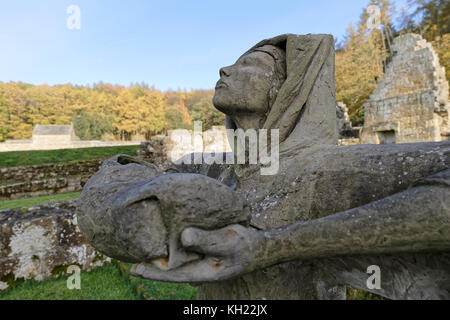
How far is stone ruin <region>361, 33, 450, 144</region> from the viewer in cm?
1477

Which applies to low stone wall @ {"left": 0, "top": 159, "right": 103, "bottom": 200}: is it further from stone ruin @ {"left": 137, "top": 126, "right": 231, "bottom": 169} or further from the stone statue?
the stone statue

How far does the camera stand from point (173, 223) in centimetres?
81

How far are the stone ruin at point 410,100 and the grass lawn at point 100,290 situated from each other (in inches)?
623

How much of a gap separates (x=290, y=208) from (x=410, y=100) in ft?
59.2

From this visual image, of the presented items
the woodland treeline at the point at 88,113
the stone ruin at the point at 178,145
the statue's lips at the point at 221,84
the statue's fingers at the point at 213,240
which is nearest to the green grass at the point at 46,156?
the stone ruin at the point at 178,145

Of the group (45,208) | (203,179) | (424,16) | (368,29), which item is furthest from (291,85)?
(424,16)

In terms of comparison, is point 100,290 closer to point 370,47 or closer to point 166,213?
point 166,213

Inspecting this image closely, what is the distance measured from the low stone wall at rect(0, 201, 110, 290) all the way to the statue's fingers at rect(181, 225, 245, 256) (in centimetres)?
329

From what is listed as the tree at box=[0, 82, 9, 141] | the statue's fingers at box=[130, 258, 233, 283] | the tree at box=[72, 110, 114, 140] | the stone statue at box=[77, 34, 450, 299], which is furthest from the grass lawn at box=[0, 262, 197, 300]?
the tree at box=[0, 82, 9, 141]

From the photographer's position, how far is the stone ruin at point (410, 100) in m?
14.8

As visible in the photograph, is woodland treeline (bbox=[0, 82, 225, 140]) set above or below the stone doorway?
above

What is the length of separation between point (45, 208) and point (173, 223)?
11.4ft

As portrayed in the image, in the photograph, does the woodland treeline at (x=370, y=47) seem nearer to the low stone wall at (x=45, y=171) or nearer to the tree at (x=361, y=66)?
the tree at (x=361, y=66)

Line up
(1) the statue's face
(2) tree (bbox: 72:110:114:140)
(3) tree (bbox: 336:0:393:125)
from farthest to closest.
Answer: (2) tree (bbox: 72:110:114:140) → (3) tree (bbox: 336:0:393:125) → (1) the statue's face
